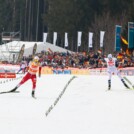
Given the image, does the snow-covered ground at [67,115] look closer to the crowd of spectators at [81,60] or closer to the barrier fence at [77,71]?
the barrier fence at [77,71]

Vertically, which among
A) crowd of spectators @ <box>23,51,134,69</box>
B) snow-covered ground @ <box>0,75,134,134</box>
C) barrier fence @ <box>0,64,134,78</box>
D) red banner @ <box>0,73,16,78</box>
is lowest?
snow-covered ground @ <box>0,75,134,134</box>

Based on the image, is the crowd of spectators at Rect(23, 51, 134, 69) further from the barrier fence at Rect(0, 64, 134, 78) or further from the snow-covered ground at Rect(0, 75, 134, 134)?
the snow-covered ground at Rect(0, 75, 134, 134)

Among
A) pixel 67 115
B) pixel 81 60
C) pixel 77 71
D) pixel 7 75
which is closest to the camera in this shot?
pixel 67 115

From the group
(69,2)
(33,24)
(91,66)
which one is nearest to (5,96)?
(91,66)

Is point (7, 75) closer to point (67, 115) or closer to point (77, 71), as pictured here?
point (77, 71)

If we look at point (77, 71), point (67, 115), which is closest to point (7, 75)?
point (77, 71)

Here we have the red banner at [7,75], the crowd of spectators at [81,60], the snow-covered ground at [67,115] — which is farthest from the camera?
the crowd of spectators at [81,60]

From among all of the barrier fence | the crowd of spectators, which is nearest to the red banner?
the barrier fence

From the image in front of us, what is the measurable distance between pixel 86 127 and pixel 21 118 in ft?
6.83

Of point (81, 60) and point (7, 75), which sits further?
point (81, 60)

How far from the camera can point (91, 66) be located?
45.7 m

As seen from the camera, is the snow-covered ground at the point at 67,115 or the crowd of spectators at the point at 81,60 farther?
the crowd of spectators at the point at 81,60

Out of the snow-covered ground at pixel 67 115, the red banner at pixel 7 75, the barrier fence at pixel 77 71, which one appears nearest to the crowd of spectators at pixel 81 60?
the barrier fence at pixel 77 71

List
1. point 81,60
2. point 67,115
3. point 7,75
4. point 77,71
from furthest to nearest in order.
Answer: point 81,60
point 77,71
point 7,75
point 67,115
